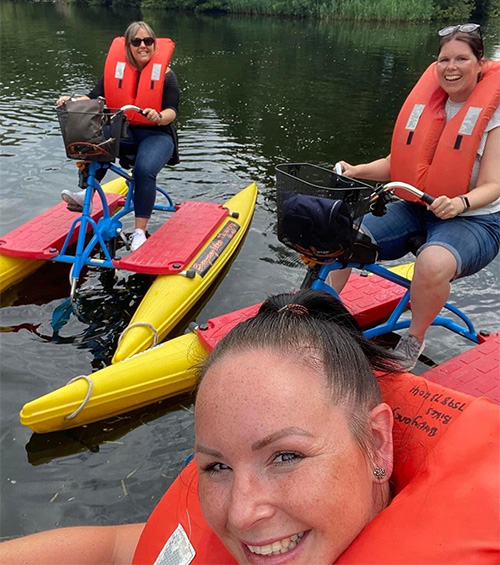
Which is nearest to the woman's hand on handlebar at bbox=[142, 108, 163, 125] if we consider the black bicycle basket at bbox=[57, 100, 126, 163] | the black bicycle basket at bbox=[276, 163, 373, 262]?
the black bicycle basket at bbox=[57, 100, 126, 163]

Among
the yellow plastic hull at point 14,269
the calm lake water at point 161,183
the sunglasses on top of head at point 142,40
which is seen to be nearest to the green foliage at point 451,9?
the calm lake water at point 161,183

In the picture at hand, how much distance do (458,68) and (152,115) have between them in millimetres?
2793

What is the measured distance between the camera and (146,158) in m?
5.02

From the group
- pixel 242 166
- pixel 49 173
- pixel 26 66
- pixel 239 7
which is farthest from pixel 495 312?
pixel 239 7

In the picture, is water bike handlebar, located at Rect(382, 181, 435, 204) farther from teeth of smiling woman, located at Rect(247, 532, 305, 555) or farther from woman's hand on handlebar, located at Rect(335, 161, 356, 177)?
teeth of smiling woman, located at Rect(247, 532, 305, 555)

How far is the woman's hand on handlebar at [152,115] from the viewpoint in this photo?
4.83m

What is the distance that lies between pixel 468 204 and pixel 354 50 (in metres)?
20.2

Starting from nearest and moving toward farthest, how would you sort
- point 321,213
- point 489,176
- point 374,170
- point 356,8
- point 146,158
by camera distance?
1. point 321,213
2. point 489,176
3. point 374,170
4. point 146,158
5. point 356,8

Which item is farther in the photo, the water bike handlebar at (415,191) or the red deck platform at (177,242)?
the red deck platform at (177,242)

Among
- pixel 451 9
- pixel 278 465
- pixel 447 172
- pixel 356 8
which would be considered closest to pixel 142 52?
pixel 447 172

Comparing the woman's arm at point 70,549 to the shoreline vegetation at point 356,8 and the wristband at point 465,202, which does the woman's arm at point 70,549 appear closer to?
the wristband at point 465,202

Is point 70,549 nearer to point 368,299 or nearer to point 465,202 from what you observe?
point 465,202

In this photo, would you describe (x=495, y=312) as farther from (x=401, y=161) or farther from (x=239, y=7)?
(x=239, y=7)

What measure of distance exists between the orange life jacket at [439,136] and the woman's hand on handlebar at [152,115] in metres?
2.34
